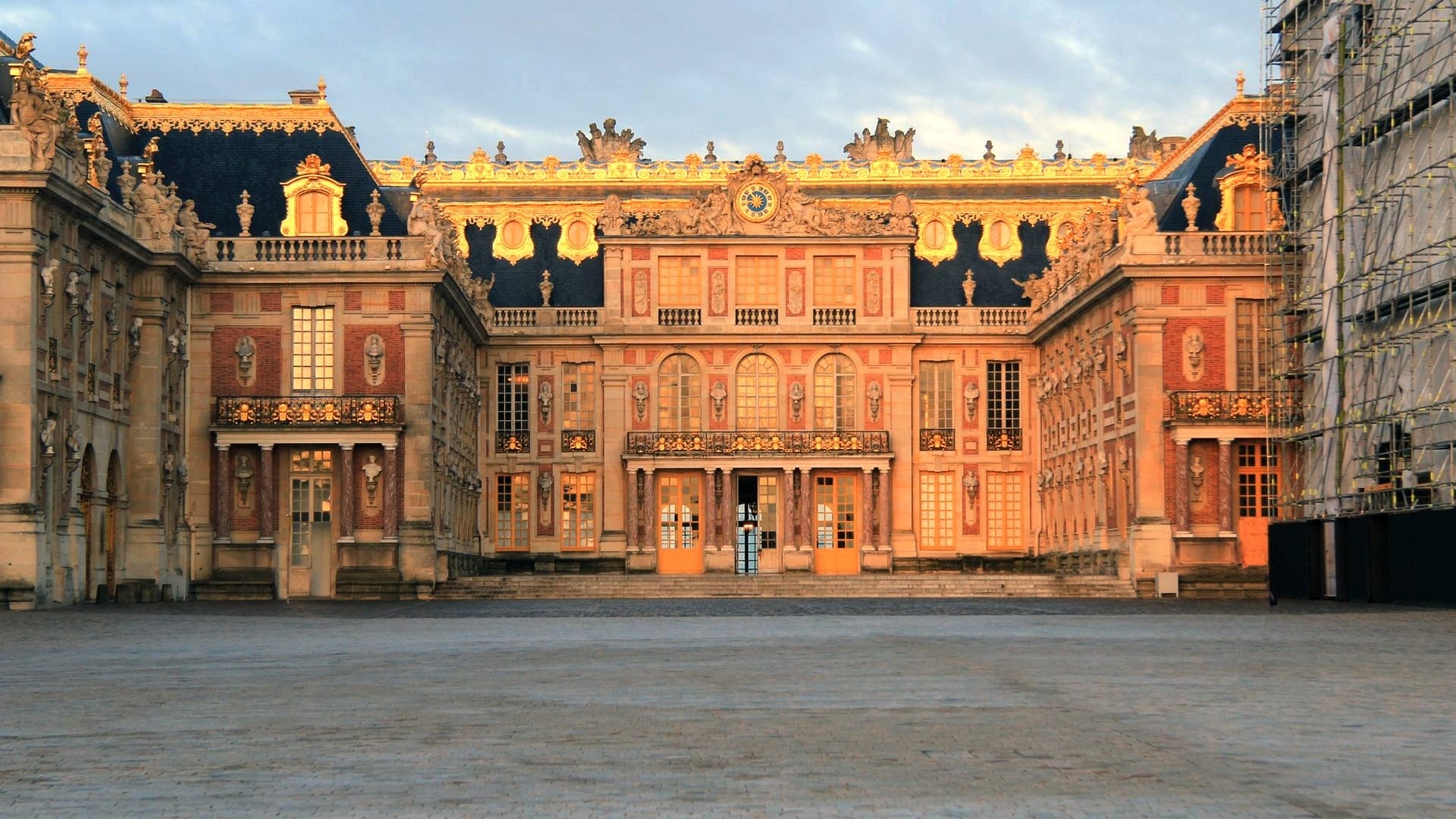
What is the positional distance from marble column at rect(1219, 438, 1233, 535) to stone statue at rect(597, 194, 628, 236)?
822 inches

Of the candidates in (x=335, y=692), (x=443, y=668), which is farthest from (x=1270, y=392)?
(x=335, y=692)

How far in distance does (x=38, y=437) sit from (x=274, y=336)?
12.9 meters

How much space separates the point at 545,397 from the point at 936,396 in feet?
39.6

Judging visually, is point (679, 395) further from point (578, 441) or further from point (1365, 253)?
point (1365, 253)

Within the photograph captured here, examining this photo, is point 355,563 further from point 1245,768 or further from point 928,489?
point 1245,768

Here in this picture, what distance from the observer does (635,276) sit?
61.8 meters

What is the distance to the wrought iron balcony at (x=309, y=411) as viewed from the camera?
4834cm

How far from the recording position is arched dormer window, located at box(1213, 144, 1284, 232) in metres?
49.4

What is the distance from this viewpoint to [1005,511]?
206 feet

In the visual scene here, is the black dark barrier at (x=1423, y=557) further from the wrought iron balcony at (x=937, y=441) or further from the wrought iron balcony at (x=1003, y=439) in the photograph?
the wrought iron balcony at (x=937, y=441)

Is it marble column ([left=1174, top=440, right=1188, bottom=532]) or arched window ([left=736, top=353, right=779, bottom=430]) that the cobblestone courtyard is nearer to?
marble column ([left=1174, top=440, right=1188, bottom=532])

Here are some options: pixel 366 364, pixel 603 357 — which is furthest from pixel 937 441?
pixel 366 364

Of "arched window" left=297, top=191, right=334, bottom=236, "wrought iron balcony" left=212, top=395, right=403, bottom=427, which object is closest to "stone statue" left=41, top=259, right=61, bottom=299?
"wrought iron balcony" left=212, top=395, right=403, bottom=427

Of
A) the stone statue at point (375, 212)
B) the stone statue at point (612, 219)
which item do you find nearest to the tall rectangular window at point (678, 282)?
the stone statue at point (612, 219)
